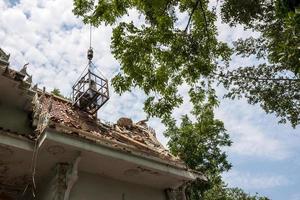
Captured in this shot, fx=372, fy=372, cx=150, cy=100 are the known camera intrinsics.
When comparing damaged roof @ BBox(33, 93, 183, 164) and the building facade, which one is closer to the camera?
the building facade

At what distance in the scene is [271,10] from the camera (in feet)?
38.9

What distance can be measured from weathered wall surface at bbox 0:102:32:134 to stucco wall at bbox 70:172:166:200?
2.16 metres

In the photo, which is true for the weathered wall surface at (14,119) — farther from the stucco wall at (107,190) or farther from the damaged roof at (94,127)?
the stucco wall at (107,190)

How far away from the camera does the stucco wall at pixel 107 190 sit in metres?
9.62

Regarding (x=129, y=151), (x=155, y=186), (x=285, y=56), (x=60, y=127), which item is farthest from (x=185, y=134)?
(x=285, y=56)

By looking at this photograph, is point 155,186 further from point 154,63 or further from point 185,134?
point 185,134

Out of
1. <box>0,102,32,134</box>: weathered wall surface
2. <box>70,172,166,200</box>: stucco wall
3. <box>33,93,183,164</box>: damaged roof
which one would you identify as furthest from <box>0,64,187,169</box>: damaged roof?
<box>70,172,166,200</box>: stucco wall

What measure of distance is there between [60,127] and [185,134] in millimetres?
12694

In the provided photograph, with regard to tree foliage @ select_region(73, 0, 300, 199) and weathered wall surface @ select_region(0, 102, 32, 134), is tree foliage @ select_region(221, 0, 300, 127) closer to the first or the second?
tree foliage @ select_region(73, 0, 300, 199)

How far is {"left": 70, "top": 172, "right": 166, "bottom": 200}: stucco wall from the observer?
9623 millimetres

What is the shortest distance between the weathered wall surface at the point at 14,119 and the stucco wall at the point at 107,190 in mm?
2157

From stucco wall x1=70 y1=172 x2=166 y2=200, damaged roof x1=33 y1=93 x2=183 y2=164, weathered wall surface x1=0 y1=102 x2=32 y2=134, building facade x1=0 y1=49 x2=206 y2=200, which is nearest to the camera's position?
building facade x1=0 y1=49 x2=206 y2=200

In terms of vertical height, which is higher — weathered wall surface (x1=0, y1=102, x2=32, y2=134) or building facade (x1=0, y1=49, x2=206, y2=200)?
weathered wall surface (x1=0, y1=102, x2=32, y2=134)

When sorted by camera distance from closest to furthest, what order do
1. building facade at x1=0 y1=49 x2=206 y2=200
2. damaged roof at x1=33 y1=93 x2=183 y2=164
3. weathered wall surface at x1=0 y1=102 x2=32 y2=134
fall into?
building facade at x1=0 y1=49 x2=206 y2=200 → damaged roof at x1=33 y1=93 x2=183 y2=164 → weathered wall surface at x1=0 y1=102 x2=32 y2=134
